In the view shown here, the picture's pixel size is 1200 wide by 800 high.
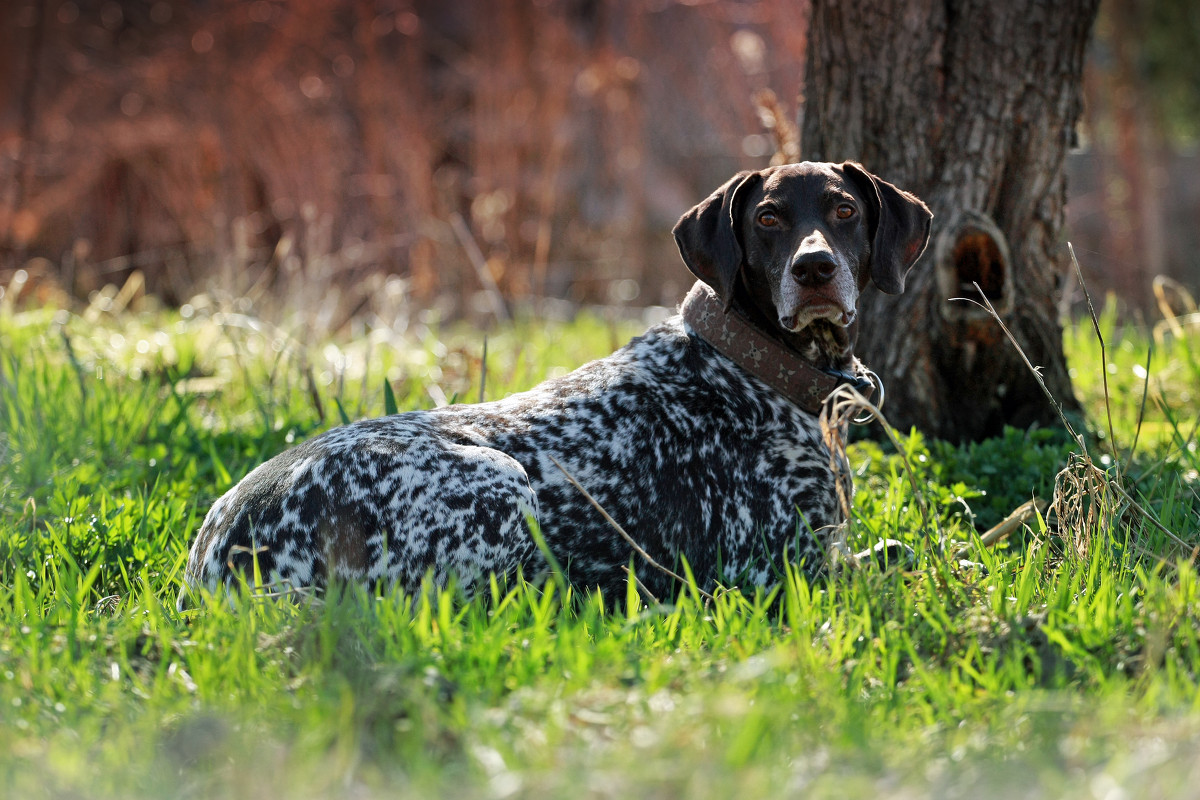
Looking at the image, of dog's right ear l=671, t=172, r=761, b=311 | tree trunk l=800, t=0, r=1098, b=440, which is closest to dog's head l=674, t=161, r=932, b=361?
dog's right ear l=671, t=172, r=761, b=311

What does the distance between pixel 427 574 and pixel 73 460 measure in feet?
7.63

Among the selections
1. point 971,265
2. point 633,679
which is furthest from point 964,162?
point 633,679

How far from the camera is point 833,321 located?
11.5ft

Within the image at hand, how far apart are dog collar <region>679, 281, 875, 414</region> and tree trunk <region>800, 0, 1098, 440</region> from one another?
1.15 meters

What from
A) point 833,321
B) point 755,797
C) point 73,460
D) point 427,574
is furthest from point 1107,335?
point 73,460

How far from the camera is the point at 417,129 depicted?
11359 millimetres

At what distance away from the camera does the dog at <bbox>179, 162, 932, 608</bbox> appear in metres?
3.16

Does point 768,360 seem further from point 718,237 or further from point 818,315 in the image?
point 718,237

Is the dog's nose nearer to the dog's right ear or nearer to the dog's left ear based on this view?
the dog's right ear

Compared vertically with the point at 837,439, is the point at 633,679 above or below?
below

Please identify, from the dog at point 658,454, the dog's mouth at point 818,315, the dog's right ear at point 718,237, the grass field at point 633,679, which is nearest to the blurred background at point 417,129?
the dog's right ear at point 718,237

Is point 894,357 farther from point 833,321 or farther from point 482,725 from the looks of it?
point 482,725

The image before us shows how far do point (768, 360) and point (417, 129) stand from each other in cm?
864

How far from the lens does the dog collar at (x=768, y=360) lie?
11.9 feet
